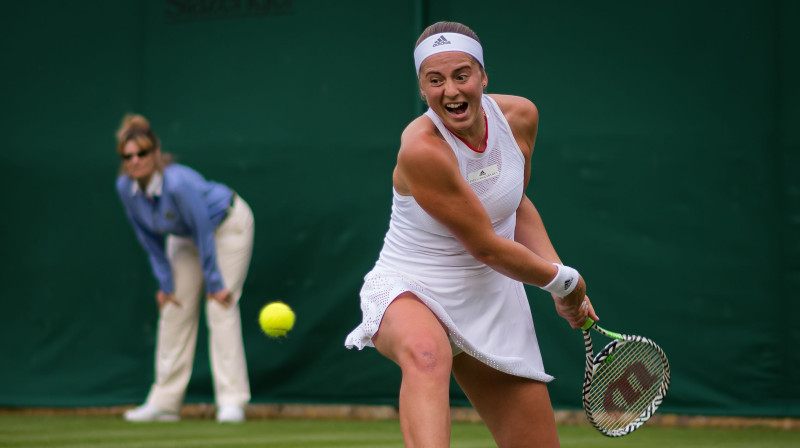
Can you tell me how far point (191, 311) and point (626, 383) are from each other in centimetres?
369

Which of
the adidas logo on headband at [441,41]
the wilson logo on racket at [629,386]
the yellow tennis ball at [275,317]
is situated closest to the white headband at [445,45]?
the adidas logo on headband at [441,41]

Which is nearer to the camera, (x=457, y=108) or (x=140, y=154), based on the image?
(x=457, y=108)

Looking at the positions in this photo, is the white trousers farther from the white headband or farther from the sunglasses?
the white headband

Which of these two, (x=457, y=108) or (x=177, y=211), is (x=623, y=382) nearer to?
(x=457, y=108)

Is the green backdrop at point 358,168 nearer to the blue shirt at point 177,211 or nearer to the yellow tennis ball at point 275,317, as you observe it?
the blue shirt at point 177,211

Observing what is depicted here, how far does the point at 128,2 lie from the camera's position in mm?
7305

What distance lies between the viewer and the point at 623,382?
3.35 metres

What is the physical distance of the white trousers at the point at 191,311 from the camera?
636 cm

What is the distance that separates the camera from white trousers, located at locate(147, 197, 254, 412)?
6.36 m

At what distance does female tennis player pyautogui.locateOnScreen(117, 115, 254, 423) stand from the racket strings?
3338mm

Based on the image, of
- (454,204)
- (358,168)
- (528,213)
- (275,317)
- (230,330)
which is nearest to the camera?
(454,204)

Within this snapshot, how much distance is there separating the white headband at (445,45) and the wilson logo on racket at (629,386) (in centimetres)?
108

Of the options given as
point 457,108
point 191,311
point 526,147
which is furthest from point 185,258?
point 457,108

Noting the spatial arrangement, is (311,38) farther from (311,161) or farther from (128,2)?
(128,2)
